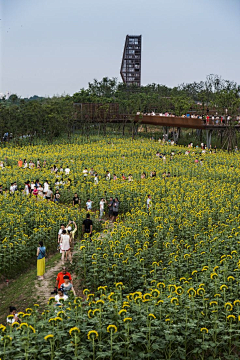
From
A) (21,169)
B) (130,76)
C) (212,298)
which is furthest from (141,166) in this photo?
(130,76)

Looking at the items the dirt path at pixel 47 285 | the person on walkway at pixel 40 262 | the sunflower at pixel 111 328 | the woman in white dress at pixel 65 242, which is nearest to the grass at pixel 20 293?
the dirt path at pixel 47 285

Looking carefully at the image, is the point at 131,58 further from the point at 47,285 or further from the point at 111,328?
the point at 111,328

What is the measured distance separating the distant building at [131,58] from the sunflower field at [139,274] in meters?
112

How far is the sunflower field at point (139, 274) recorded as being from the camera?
22.6 feet

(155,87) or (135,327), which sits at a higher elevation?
(155,87)

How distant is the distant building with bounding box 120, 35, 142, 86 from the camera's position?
13475 centimetres

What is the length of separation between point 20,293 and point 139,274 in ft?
11.7

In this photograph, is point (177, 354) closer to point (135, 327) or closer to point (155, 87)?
point (135, 327)

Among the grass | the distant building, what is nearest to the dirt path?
the grass

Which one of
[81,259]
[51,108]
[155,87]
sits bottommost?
[81,259]

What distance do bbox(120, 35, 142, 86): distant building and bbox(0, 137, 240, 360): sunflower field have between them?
367 feet

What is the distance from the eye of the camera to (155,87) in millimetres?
97000

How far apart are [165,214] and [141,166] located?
14721 mm

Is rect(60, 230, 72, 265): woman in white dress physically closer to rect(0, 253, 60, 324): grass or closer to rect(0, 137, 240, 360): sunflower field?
rect(0, 137, 240, 360): sunflower field
